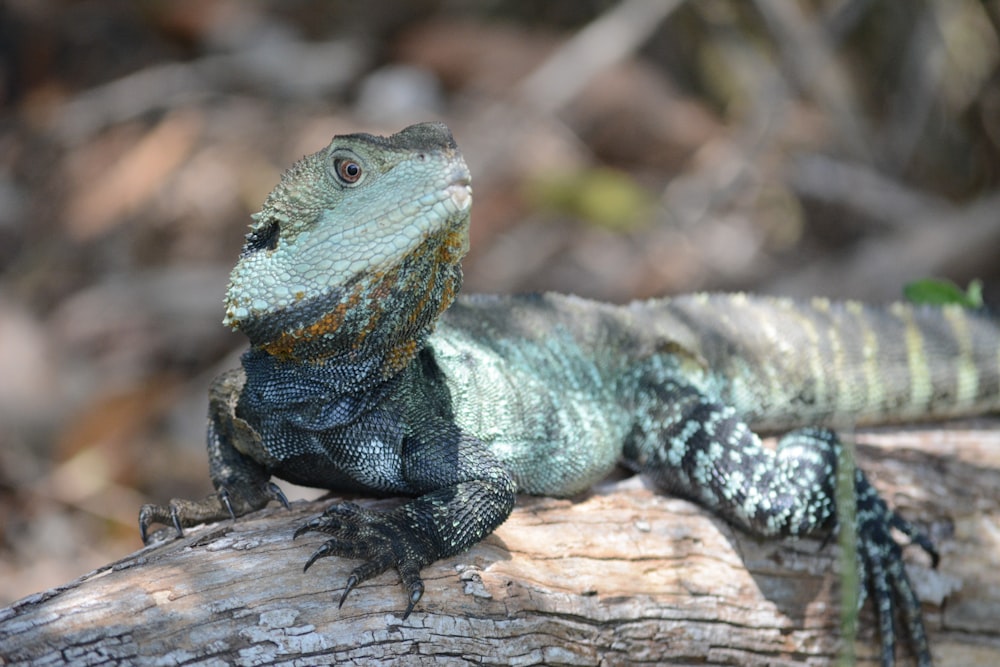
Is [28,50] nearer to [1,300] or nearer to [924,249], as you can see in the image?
[1,300]

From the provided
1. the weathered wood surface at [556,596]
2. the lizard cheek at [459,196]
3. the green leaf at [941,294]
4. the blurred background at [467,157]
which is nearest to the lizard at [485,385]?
the lizard cheek at [459,196]

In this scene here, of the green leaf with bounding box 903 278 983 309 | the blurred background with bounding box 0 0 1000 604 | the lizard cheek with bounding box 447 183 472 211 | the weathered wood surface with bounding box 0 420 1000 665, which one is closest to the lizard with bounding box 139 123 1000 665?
the lizard cheek with bounding box 447 183 472 211

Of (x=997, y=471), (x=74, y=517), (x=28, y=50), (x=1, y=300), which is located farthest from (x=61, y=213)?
(x=997, y=471)

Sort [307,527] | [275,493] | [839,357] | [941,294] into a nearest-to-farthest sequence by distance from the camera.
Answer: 1. [307,527]
2. [275,493]
3. [839,357]
4. [941,294]

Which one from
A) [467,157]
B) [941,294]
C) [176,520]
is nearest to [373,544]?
[176,520]

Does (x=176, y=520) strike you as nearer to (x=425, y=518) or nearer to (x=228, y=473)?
(x=228, y=473)

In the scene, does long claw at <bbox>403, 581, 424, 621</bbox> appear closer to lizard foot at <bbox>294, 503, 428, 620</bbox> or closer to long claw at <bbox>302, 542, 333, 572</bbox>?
lizard foot at <bbox>294, 503, 428, 620</bbox>
